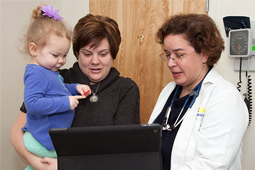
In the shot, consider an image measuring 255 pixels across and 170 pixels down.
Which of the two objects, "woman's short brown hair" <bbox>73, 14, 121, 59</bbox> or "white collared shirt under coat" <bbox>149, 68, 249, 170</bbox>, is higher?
"woman's short brown hair" <bbox>73, 14, 121, 59</bbox>

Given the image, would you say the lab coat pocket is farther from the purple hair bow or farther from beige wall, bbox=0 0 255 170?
the purple hair bow

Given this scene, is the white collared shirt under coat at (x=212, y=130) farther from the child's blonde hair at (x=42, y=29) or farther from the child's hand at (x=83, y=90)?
the child's blonde hair at (x=42, y=29)

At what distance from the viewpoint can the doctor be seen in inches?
41.6

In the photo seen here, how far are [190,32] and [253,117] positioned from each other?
33.6 inches

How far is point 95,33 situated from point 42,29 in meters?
0.27

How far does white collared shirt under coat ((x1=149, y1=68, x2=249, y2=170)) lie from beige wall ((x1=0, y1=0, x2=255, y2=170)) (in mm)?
540

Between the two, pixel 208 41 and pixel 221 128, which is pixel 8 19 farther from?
pixel 221 128

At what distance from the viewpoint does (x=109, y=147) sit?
2.34 feet

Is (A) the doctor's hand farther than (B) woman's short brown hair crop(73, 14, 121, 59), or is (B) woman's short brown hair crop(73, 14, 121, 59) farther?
(B) woman's short brown hair crop(73, 14, 121, 59)

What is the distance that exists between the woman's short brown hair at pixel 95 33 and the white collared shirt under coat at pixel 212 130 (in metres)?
0.57

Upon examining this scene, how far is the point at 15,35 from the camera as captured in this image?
1705 millimetres

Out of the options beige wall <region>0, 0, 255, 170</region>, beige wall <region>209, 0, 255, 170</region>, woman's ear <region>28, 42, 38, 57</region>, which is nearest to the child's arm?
woman's ear <region>28, 42, 38, 57</region>

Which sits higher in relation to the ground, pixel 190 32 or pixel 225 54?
pixel 190 32

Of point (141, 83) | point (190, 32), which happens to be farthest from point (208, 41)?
point (141, 83)
